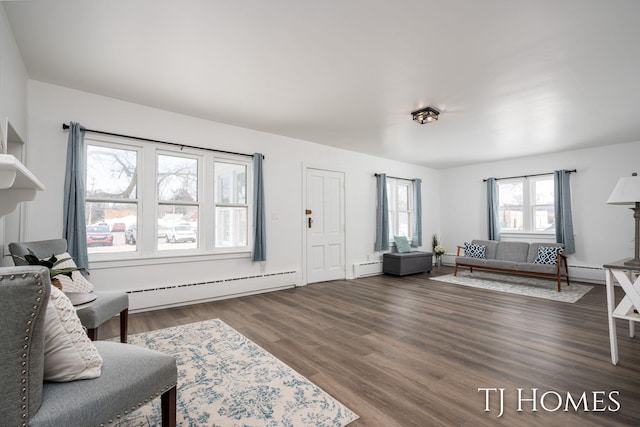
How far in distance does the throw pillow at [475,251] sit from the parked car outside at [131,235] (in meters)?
6.22

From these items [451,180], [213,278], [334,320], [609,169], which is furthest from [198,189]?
[609,169]

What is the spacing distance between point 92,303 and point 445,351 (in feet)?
9.36

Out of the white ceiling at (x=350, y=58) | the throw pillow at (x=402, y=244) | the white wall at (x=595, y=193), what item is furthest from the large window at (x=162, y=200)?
the white wall at (x=595, y=193)

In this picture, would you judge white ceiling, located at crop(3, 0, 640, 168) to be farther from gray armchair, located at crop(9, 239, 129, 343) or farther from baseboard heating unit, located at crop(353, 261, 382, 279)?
baseboard heating unit, located at crop(353, 261, 382, 279)

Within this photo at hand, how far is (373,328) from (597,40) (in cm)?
317

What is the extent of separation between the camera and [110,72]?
9.88 feet

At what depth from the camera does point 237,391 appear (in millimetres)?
2027

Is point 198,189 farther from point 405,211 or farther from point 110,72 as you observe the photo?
Result: point 405,211

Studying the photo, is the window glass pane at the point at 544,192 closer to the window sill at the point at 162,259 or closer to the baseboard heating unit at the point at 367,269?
the baseboard heating unit at the point at 367,269

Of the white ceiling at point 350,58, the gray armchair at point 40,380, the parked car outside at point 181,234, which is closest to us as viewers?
the gray armchair at point 40,380

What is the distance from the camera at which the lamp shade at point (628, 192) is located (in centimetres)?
259

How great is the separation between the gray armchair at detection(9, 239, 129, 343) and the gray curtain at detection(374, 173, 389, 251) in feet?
15.9

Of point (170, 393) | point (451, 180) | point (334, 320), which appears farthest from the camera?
point (451, 180)

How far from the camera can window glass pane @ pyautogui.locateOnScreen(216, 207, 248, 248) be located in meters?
4.55
